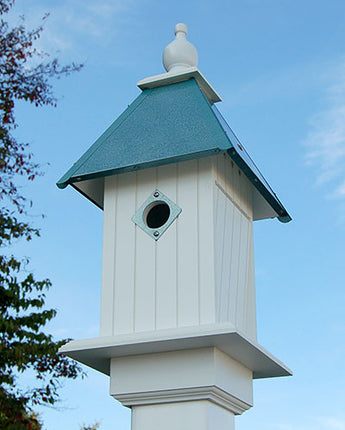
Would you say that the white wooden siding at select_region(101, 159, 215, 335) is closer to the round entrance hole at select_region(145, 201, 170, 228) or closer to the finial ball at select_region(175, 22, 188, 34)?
the round entrance hole at select_region(145, 201, 170, 228)

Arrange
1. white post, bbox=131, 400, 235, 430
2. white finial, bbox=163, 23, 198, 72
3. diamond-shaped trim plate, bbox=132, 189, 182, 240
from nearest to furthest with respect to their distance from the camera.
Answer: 1. white post, bbox=131, 400, 235, 430
2. diamond-shaped trim plate, bbox=132, 189, 182, 240
3. white finial, bbox=163, 23, 198, 72

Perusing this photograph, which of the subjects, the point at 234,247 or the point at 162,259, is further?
the point at 234,247

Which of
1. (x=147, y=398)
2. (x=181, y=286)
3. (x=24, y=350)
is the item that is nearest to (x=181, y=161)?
(x=181, y=286)

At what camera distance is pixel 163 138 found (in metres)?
5.21

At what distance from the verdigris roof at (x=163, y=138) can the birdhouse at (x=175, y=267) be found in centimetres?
1

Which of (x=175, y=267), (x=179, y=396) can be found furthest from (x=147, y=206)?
(x=179, y=396)

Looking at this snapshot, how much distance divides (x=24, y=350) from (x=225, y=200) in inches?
90.9

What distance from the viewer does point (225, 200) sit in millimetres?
5297

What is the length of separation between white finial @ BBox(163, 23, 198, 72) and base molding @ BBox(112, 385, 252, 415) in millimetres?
2826

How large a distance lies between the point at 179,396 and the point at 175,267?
913mm

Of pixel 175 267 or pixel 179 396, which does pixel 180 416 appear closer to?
pixel 179 396

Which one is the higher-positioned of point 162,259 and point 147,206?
point 147,206

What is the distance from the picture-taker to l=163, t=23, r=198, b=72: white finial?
609 centimetres

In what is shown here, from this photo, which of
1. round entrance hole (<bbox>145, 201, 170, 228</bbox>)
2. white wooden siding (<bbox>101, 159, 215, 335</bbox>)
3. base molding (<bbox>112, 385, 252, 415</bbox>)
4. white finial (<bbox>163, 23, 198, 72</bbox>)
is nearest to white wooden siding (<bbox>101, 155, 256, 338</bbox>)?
white wooden siding (<bbox>101, 159, 215, 335</bbox>)
